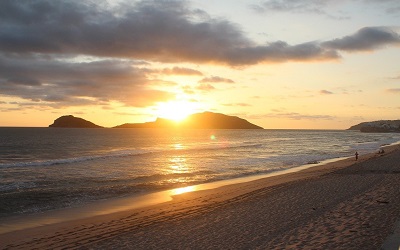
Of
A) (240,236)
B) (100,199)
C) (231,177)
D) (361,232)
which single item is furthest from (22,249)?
(231,177)

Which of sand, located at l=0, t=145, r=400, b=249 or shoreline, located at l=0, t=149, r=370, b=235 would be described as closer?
sand, located at l=0, t=145, r=400, b=249

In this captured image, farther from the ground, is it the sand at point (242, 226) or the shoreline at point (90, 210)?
the sand at point (242, 226)

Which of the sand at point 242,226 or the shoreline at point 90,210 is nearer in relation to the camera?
the sand at point 242,226

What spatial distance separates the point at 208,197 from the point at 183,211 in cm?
398

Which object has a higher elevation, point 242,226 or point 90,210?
point 242,226

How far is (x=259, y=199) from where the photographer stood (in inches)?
753

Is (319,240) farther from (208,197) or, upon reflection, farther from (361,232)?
(208,197)

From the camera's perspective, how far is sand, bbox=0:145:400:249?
11.0 meters

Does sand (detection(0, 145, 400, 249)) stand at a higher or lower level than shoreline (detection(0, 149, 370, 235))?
higher

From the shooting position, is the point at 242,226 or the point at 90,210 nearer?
the point at 242,226

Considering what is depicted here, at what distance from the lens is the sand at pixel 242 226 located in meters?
11.0

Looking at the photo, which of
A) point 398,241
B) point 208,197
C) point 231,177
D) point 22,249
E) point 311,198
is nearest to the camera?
point 398,241

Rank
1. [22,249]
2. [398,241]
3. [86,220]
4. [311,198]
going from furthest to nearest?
[311,198] < [86,220] < [22,249] < [398,241]

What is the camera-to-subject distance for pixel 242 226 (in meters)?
13.5
